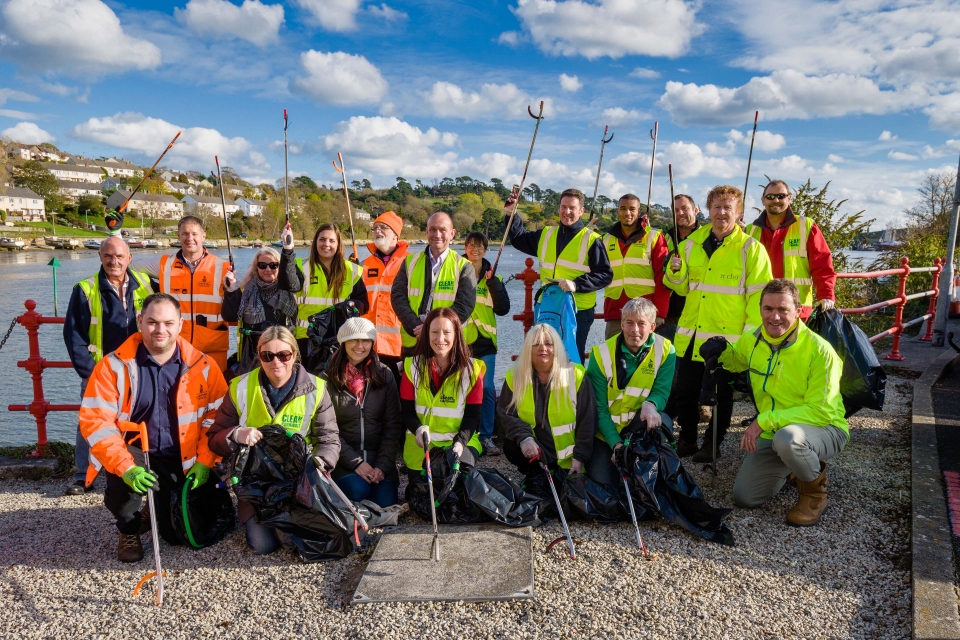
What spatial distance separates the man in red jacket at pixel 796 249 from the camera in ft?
14.8

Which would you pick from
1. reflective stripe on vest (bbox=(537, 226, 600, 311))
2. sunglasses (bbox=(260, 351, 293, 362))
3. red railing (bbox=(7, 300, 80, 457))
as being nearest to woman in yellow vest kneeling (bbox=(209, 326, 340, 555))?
sunglasses (bbox=(260, 351, 293, 362))

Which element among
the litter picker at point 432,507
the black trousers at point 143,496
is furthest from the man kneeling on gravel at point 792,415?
the black trousers at point 143,496

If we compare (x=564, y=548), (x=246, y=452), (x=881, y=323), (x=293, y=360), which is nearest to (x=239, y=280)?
(x=293, y=360)

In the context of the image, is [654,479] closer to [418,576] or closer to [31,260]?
[418,576]

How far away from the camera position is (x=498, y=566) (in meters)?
3.16

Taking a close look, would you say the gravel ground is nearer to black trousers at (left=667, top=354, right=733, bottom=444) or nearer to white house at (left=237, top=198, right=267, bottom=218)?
black trousers at (left=667, top=354, right=733, bottom=444)

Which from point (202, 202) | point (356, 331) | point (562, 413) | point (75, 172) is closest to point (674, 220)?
point (562, 413)

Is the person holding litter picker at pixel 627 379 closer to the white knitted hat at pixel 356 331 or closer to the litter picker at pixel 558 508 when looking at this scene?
the litter picker at pixel 558 508

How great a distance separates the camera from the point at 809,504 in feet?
12.0

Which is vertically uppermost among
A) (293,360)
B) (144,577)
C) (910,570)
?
(293,360)

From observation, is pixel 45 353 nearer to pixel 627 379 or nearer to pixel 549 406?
pixel 549 406

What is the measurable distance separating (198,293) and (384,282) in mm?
1383

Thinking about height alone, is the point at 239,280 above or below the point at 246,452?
above

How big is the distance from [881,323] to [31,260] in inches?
1881
